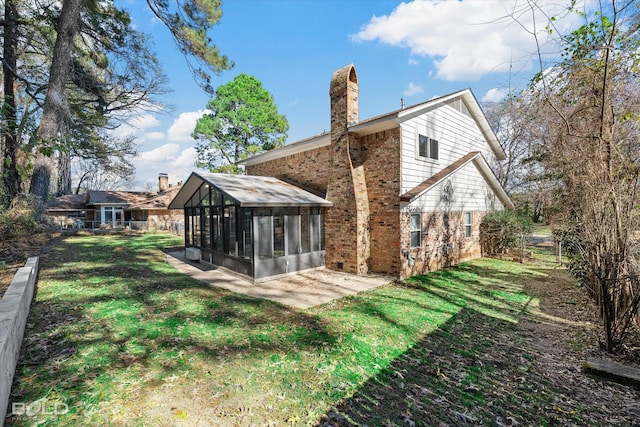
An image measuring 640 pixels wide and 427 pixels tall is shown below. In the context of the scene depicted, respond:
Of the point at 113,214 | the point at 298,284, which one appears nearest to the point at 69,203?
the point at 113,214

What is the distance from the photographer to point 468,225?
1278 centimetres

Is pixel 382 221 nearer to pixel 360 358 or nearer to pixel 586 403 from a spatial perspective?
pixel 360 358

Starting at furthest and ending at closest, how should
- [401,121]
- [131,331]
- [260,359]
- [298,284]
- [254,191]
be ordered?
[254,191], [401,121], [298,284], [131,331], [260,359]

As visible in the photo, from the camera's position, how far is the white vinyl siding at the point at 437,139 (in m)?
9.23

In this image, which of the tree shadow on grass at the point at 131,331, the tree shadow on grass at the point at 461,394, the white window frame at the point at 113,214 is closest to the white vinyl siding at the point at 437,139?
the tree shadow on grass at the point at 461,394

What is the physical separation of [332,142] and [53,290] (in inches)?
345

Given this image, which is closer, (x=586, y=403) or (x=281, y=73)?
(x=586, y=403)

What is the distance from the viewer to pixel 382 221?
9.45 m

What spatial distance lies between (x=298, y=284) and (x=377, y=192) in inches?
161

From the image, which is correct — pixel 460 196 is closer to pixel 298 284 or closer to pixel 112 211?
pixel 298 284

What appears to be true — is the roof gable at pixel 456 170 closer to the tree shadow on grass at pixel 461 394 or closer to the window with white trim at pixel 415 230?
the window with white trim at pixel 415 230

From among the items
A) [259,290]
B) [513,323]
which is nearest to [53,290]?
[259,290]

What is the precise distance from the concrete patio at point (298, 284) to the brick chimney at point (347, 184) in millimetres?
717

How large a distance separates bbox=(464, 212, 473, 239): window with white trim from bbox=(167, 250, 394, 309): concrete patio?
5769mm
